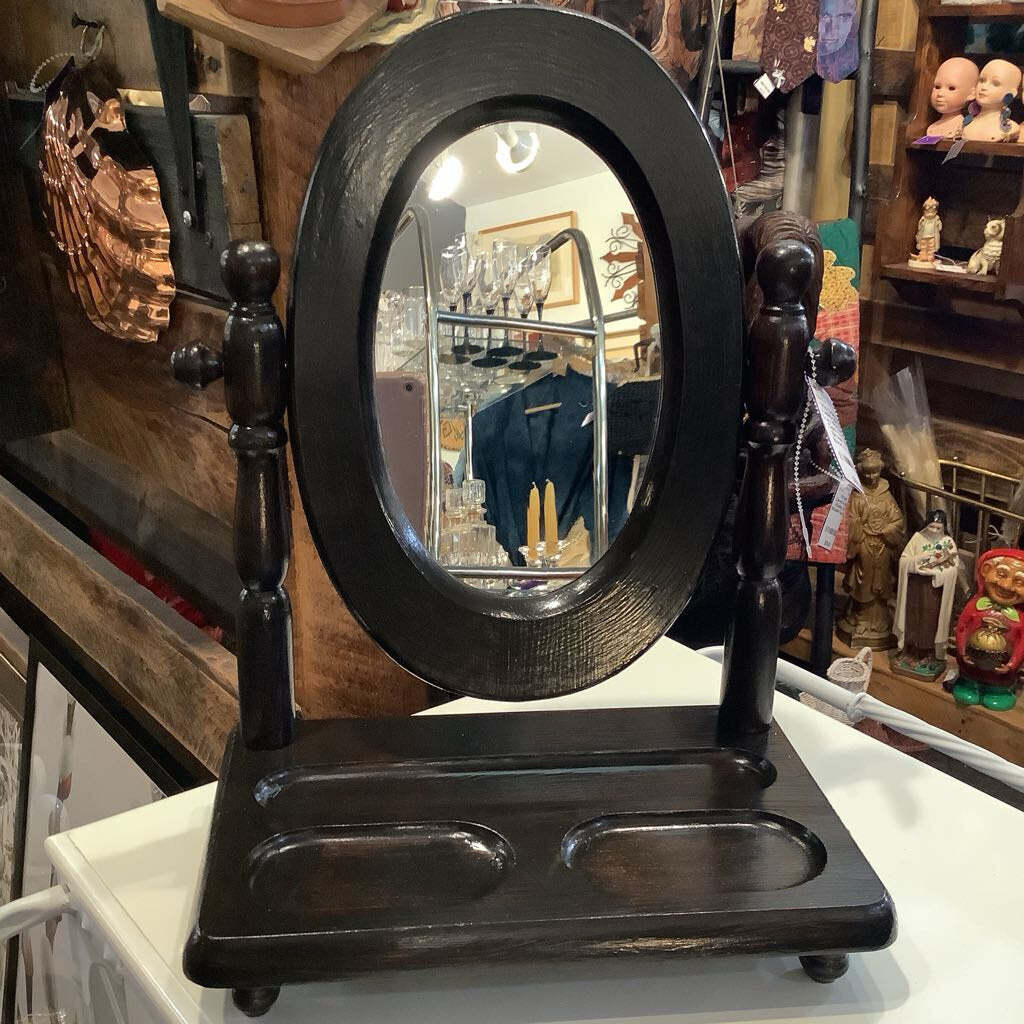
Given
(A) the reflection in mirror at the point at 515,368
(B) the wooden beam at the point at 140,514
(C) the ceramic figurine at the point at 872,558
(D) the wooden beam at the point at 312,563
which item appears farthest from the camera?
(C) the ceramic figurine at the point at 872,558

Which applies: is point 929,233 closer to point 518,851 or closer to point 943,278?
point 943,278

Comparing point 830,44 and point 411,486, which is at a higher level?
point 830,44

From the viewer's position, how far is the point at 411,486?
1.93 feet

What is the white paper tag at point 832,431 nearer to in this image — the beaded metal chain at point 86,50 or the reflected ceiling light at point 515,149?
the reflected ceiling light at point 515,149

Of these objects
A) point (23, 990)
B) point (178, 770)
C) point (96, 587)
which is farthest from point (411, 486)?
point (23, 990)

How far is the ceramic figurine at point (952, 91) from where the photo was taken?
4.94 ft

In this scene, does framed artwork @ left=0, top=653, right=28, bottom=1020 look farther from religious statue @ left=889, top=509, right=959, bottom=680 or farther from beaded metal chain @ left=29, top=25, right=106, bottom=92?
religious statue @ left=889, top=509, right=959, bottom=680

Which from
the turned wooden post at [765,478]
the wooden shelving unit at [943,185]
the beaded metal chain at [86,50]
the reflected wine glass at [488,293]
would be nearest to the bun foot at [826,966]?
the turned wooden post at [765,478]

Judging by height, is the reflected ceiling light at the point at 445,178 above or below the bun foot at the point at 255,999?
above

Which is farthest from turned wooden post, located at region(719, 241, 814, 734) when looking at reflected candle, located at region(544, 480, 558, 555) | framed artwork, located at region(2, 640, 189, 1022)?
framed artwork, located at region(2, 640, 189, 1022)

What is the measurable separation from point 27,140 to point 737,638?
122 cm

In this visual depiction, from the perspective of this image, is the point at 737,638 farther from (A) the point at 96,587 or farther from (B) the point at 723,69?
(B) the point at 723,69

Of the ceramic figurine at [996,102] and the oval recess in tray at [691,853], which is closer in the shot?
the oval recess in tray at [691,853]

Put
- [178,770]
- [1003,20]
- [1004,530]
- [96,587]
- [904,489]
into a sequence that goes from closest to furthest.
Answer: [178,770]
[96,587]
[1003,20]
[1004,530]
[904,489]
